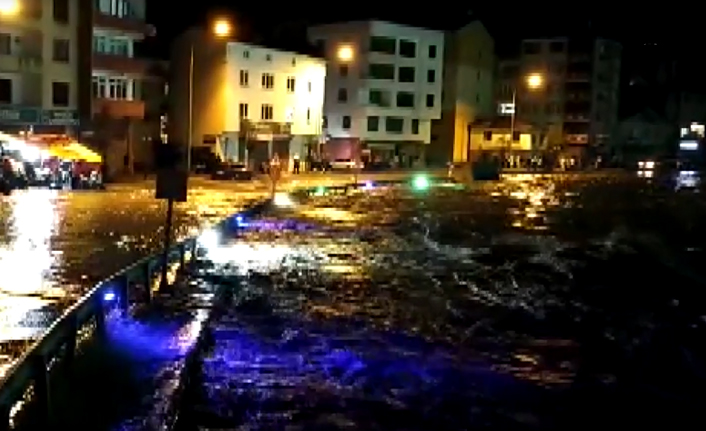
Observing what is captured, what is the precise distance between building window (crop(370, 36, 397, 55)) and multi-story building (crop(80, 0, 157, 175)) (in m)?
29.2

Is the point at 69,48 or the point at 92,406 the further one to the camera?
the point at 69,48

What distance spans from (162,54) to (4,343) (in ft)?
227

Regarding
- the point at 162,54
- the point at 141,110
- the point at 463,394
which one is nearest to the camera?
Result: the point at 463,394

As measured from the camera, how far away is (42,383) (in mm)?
11648

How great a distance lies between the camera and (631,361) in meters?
17.2

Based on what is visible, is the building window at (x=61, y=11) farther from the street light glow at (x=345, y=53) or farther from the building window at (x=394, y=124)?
the building window at (x=394, y=124)

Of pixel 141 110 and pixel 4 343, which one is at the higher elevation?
pixel 141 110

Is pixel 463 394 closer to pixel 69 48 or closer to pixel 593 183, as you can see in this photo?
pixel 69 48

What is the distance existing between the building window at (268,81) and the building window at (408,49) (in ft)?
64.9

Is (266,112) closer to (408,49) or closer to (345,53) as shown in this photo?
(345,53)

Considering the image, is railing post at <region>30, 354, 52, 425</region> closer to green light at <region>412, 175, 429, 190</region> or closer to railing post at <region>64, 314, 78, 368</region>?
railing post at <region>64, 314, 78, 368</region>

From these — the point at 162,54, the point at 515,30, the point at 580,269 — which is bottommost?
the point at 580,269

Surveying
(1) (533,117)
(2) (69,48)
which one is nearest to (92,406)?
(2) (69,48)

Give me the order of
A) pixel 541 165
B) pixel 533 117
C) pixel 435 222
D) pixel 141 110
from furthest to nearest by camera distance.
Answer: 1. pixel 533 117
2. pixel 541 165
3. pixel 141 110
4. pixel 435 222
